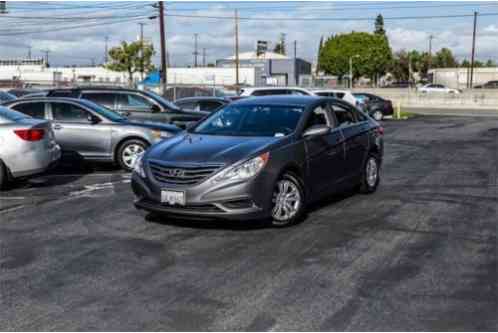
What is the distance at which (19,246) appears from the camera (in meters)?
6.93

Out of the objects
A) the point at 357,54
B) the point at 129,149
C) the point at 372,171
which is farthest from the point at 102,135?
the point at 357,54

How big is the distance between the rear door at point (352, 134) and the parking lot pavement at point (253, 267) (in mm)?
524

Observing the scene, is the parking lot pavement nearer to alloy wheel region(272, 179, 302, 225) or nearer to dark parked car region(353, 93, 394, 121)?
alloy wheel region(272, 179, 302, 225)

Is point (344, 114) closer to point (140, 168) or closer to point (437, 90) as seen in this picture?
point (140, 168)

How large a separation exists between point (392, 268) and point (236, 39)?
53.9 metres

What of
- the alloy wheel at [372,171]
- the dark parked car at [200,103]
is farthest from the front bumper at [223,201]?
the dark parked car at [200,103]

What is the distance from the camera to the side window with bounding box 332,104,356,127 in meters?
9.37

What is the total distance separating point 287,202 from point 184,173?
1.28m

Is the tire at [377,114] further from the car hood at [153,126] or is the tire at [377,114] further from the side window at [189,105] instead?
the car hood at [153,126]

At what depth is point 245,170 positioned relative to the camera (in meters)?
7.31

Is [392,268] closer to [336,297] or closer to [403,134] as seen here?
[336,297]

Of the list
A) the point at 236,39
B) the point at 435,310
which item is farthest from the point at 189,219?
the point at 236,39

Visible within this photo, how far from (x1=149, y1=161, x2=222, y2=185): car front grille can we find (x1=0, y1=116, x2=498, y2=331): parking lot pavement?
590 millimetres

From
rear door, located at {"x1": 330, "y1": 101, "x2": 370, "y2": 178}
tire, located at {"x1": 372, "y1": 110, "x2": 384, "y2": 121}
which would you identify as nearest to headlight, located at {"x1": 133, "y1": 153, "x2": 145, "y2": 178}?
rear door, located at {"x1": 330, "y1": 101, "x2": 370, "y2": 178}
